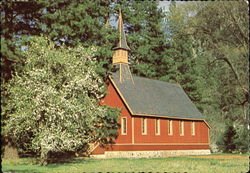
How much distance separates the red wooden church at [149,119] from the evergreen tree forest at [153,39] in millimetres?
2683

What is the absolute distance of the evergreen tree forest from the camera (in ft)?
85.7

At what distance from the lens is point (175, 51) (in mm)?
54312

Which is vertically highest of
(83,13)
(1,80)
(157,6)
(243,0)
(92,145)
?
(157,6)

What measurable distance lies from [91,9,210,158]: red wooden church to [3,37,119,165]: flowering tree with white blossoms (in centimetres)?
852

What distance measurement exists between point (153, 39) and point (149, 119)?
1822cm

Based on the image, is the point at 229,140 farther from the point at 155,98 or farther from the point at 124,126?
the point at 124,126

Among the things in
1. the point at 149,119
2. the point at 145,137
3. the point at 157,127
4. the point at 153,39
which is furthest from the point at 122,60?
the point at 153,39

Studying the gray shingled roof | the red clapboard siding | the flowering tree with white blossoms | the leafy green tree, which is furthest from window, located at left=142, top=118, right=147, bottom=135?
the leafy green tree

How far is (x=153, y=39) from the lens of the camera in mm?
53812

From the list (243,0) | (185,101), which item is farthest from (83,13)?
(185,101)

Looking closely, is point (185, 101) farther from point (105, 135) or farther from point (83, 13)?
point (83, 13)

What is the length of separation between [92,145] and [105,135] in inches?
111

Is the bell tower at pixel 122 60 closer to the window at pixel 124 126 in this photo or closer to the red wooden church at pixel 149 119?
the red wooden church at pixel 149 119

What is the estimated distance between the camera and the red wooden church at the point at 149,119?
3688 cm
